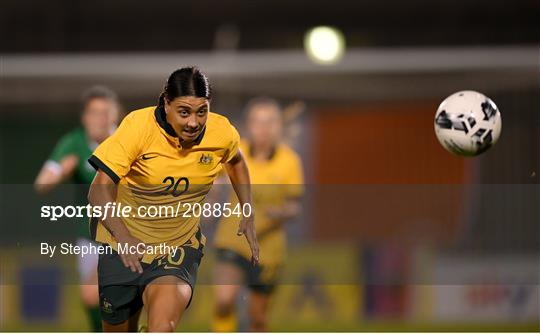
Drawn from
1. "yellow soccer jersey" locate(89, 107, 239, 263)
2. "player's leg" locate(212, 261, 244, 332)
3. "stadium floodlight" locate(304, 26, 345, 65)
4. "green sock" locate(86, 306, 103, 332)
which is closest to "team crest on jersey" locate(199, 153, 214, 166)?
"yellow soccer jersey" locate(89, 107, 239, 263)

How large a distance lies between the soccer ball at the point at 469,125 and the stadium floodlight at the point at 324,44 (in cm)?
861

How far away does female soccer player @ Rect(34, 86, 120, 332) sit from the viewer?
6355 millimetres

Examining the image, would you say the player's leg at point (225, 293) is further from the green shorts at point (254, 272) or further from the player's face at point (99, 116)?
the player's face at point (99, 116)

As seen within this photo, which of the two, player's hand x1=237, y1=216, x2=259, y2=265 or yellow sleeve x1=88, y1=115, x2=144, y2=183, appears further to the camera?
player's hand x1=237, y1=216, x2=259, y2=265

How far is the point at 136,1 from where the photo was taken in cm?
1562

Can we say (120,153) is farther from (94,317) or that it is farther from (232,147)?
(94,317)

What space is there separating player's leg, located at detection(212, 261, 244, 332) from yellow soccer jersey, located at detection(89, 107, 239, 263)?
7.18ft

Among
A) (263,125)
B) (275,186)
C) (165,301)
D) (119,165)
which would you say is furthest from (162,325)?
(263,125)

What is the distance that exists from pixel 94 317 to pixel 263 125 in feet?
6.28

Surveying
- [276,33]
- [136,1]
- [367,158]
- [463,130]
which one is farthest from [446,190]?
[463,130]

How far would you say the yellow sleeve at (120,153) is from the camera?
14.7 ft

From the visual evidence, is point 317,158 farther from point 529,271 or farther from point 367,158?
point 529,271

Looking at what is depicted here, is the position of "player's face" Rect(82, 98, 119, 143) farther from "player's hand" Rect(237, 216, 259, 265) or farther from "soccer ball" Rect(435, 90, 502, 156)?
"soccer ball" Rect(435, 90, 502, 156)

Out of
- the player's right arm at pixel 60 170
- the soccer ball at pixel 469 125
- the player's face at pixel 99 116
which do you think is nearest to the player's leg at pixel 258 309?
the player's right arm at pixel 60 170
